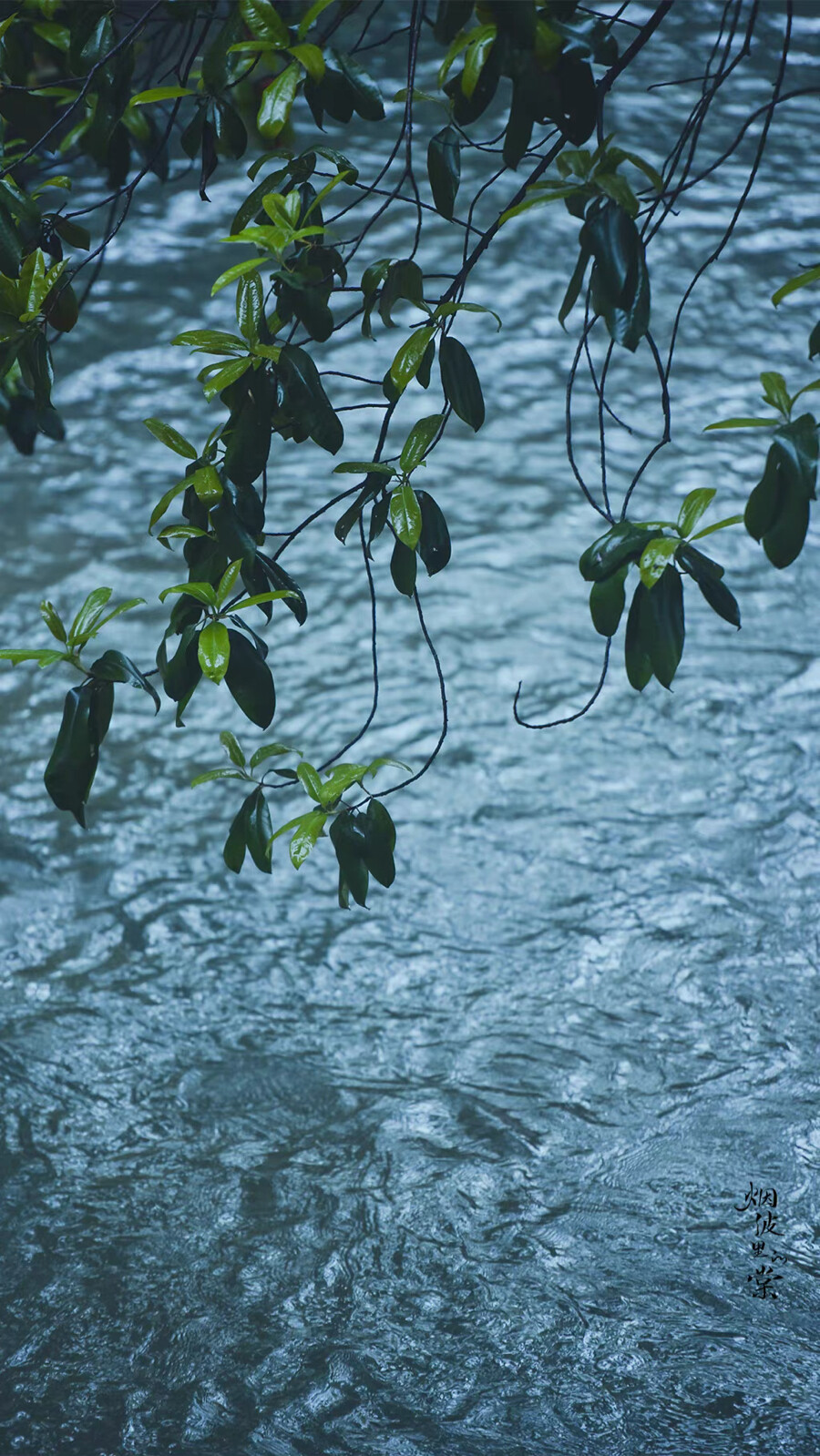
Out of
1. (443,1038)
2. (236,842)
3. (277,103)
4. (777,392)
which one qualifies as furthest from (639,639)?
(443,1038)

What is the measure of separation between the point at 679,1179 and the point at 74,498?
2.37m

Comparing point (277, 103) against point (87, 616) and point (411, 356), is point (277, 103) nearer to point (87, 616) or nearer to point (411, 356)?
point (411, 356)

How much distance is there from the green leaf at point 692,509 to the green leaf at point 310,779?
392mm

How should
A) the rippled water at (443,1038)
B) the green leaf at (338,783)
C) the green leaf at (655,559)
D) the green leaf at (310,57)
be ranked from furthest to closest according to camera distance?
the rippled water at (443,1038) → the green leaf at (338,783) → the green leaf at (310,57) → the green leaf at (655,559)

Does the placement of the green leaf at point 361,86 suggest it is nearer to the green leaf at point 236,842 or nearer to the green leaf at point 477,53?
the green leaf at point 477,53

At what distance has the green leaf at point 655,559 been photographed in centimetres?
94

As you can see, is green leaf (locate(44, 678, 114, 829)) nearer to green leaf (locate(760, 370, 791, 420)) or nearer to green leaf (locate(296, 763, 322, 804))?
green leaf (locate(296, 763, 322, 804))

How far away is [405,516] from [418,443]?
8 cm

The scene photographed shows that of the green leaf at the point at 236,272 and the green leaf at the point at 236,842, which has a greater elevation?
the green leaf at the point at 236,272

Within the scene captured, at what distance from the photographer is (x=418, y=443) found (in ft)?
3.68

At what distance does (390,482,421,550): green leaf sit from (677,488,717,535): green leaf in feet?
Answer: 0.70

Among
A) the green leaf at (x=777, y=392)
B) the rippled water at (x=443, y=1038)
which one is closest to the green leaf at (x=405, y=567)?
the green leaf at (x=777, y=392)

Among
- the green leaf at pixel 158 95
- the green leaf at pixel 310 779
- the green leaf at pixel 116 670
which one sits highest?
the green leaf at pixel 158 95

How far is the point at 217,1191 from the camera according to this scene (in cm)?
175
